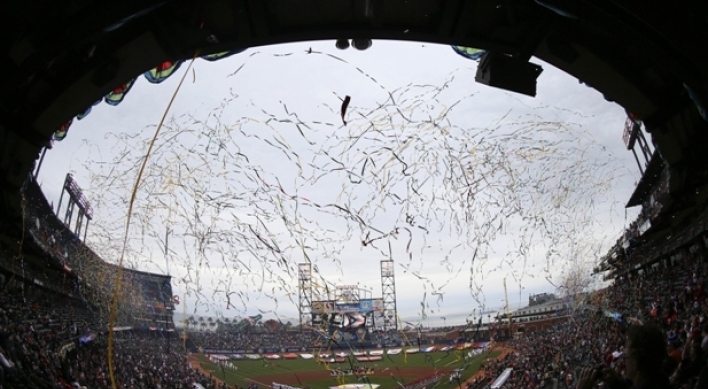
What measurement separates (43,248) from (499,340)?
164 feet

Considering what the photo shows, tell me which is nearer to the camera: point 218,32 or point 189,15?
point 189,15

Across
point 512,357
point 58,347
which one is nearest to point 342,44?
point 58,347

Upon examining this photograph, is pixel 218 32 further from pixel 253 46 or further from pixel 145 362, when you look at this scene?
pixel 145 362

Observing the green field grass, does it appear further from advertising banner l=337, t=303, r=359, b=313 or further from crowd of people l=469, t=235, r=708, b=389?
crowd of people l=469, t=235, r=708, b=389

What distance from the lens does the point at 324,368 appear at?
49.4m

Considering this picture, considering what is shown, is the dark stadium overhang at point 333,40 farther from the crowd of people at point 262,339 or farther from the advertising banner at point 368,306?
the crowd of people at point 262,339

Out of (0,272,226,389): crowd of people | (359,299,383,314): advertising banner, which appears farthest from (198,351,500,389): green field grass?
(0,272,226,389): crowd of people

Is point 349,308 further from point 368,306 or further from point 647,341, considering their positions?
point 647,341

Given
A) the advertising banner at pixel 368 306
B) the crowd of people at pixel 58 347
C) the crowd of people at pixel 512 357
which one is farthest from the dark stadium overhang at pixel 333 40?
the advertising banner at pixel 368 306

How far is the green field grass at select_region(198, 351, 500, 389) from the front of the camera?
39125 mm

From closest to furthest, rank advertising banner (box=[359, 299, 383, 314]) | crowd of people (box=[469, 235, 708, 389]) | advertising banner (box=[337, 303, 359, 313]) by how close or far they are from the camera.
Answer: crowd of people (box=[469, 235, 708, 389]) < advertising banner (box=[337, 303, 359, 313]) < advertising banner (box=[359, 299, 383, 314])

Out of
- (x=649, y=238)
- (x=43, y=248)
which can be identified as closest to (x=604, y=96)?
(x=43, y=248)

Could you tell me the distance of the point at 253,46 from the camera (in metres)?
4.86

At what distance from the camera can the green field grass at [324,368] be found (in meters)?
39.1
